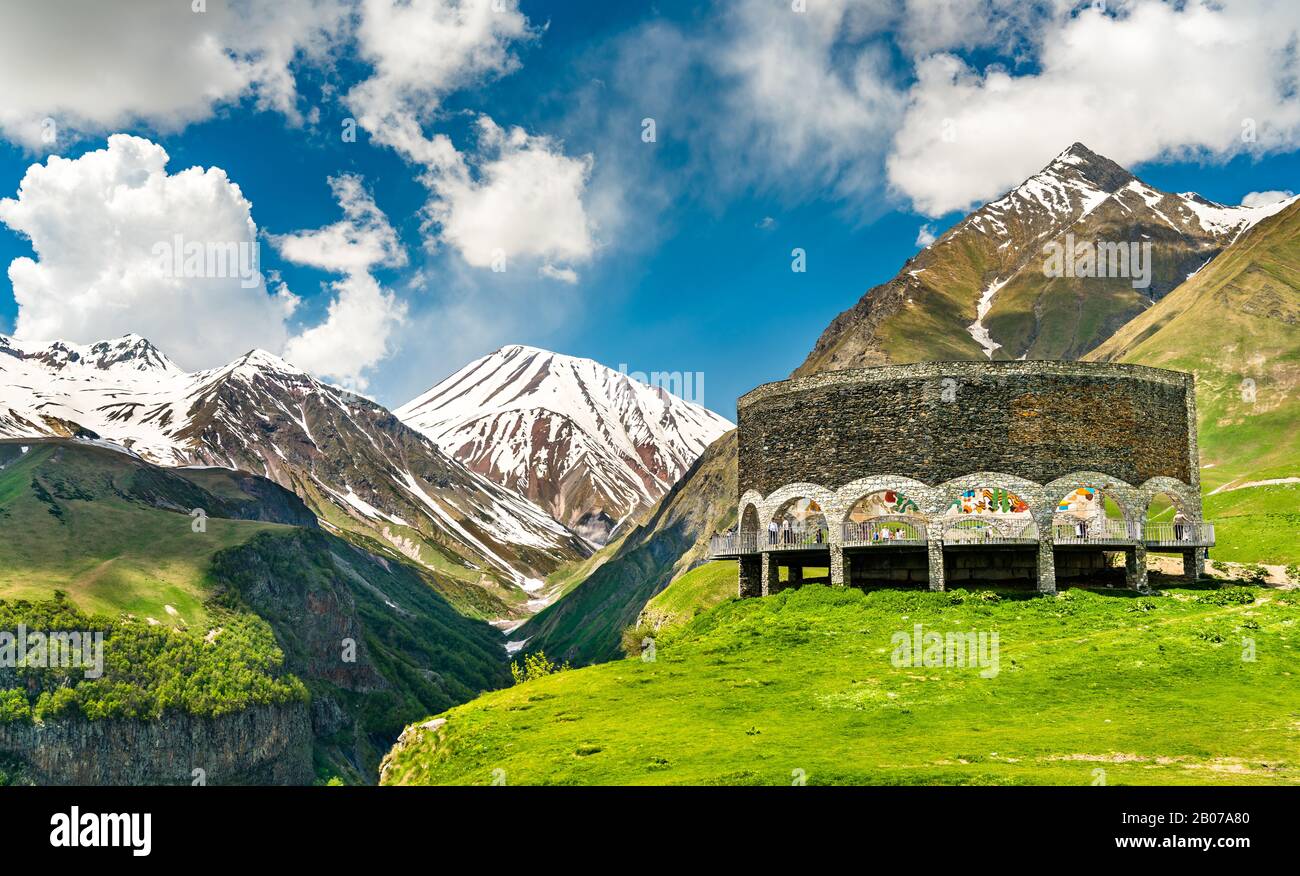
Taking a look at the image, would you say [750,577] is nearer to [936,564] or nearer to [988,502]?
[936,564]

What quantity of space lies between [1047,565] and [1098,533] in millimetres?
2841

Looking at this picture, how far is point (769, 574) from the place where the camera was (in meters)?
50.4

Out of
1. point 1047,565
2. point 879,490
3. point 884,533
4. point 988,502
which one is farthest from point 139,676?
point 1047,565

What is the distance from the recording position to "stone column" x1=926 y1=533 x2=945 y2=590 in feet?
142

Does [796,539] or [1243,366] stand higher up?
[1243,366]

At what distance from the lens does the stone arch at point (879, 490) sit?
4422 cm

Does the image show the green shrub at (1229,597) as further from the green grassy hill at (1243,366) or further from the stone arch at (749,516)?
the stone arch at (749,516)

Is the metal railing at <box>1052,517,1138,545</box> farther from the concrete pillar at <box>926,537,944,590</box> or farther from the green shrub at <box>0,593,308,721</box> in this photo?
the green shrub at <box>0,593,308,721</box>

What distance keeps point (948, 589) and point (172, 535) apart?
160 meters

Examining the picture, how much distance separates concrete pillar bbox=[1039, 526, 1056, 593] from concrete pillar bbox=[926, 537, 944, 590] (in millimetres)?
4349

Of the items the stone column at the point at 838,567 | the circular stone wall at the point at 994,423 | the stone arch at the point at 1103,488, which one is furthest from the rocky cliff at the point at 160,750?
the stone arch at the point at 1103,488
